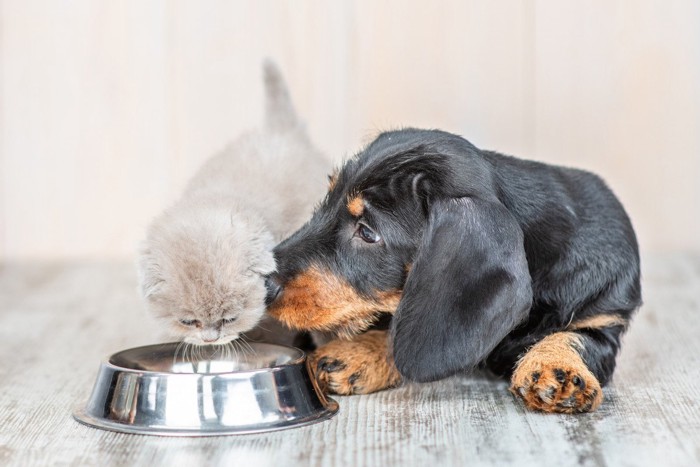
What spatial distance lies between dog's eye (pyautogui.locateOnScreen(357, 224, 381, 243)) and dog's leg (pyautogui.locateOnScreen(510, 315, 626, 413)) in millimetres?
452

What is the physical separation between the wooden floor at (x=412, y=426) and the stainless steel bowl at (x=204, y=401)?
36mm

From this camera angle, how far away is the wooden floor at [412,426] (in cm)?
216

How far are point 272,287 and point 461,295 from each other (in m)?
0.47

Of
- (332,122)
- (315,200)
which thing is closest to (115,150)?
(332,122)

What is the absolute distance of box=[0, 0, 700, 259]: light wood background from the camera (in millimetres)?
5457

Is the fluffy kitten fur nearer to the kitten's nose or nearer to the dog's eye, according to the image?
A: the kitten's nose

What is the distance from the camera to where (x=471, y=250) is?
7.63 feet

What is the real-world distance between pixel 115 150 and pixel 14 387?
2883mm

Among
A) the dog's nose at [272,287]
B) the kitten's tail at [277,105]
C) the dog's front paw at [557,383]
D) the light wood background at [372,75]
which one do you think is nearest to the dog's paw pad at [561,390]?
the dog's front paw at [557,383]

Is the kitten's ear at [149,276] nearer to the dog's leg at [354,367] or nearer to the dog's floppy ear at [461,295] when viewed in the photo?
the dog's leg at [354,367]

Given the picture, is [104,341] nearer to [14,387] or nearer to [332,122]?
[14,387]

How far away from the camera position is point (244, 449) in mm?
2197

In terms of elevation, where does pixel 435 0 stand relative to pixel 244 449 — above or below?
above

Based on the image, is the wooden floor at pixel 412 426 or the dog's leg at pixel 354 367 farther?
the dog's leg at pixel 354 367
